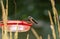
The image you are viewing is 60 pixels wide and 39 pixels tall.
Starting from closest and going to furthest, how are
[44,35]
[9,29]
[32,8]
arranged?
[9,29], [32,8], [44,35]

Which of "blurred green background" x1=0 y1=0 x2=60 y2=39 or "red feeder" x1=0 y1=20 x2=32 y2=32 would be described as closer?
"red feeder" x1=0 y1=20 x2=32 y2=32


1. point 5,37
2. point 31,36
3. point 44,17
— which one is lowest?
point 31,36

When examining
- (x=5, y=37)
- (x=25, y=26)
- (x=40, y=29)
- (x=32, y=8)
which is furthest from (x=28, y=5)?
(x=5, y=37)

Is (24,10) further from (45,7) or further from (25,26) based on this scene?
(25,26)

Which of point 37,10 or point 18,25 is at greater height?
point 18,25

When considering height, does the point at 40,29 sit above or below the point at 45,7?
below

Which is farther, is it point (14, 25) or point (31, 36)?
point (31, 36)

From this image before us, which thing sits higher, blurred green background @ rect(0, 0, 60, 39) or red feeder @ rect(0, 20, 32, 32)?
red feeder @ rect(0, 20, 32, 32)

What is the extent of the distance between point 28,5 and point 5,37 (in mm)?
1475

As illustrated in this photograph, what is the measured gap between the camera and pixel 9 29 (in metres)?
1.35

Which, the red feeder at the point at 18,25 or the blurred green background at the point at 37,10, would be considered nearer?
the red feeder at the point at 18,25

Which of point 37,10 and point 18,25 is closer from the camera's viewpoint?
point 18,25

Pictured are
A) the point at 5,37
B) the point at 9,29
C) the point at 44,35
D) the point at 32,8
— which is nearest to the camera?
the point at 5,37

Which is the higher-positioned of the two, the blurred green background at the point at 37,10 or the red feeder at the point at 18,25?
the red feeder at the point at 18,25
